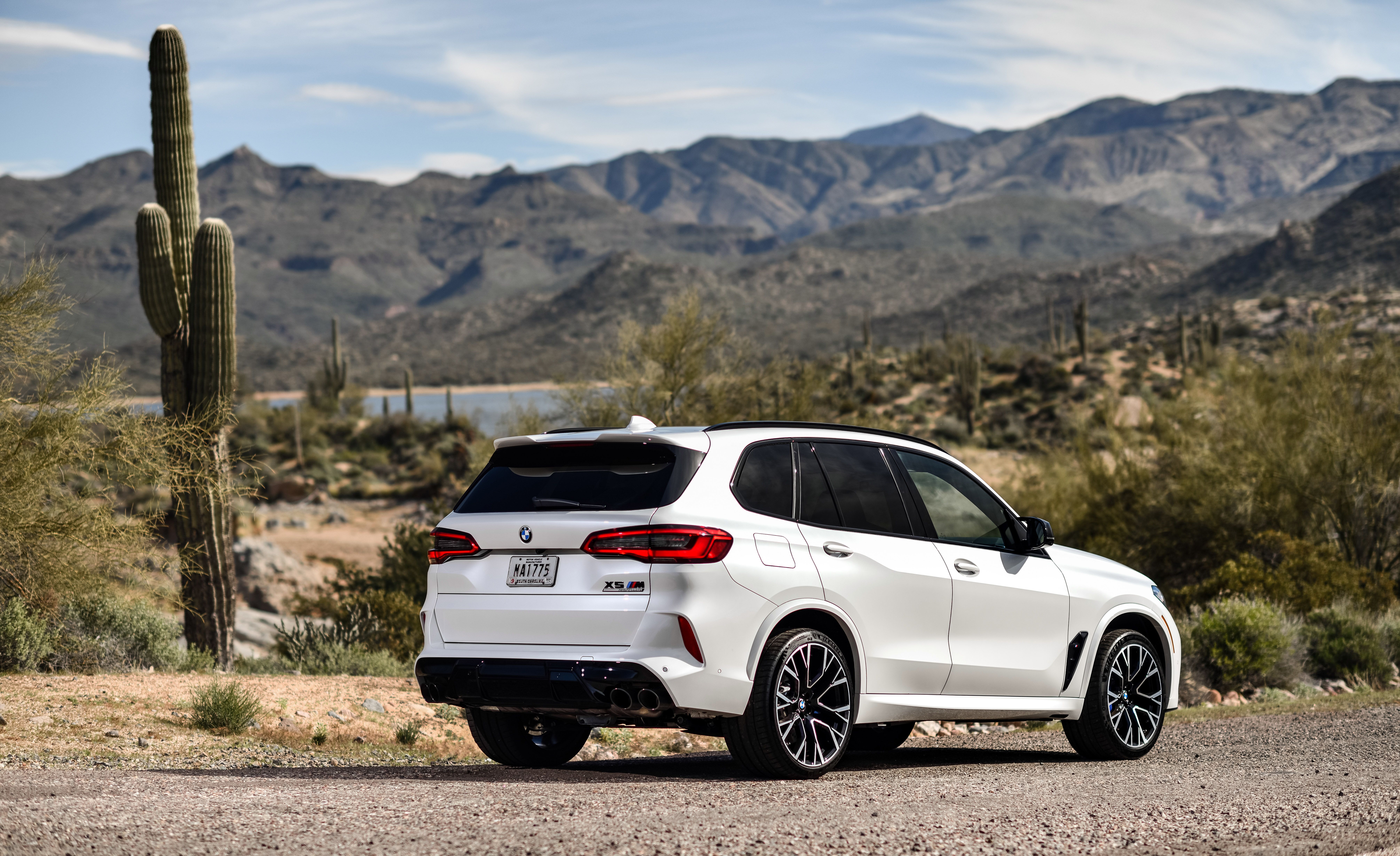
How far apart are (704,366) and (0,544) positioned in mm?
16958

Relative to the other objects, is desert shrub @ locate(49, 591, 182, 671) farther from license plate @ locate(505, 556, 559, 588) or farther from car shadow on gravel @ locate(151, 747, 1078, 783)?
license plate @ locate(505, 556, 559, 588)

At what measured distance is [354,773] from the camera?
7.46 meters

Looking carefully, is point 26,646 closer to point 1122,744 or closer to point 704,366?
point 1122,744

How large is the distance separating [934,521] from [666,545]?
2.32 m

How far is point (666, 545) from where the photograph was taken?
6.23 m

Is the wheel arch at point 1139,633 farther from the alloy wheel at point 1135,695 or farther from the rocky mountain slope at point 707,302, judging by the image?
the rocky mountain slope at point 707,302

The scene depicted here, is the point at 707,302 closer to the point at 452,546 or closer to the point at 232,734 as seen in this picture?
the point at 232,734

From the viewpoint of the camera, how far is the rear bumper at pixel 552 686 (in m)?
6.17

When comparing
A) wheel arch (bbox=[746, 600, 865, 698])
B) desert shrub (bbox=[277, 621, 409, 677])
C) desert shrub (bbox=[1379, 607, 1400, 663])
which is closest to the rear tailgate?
wheel arch (bbox=[746, 600, 865, 698])

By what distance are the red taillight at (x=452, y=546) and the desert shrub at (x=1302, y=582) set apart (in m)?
12.1

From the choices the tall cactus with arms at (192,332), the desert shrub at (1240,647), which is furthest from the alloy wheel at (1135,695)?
the tall cactus with arms at (192,332)

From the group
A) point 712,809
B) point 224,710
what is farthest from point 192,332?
point 712,809

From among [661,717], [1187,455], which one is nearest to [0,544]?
[661,717]

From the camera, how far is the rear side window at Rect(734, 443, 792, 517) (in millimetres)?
6645
